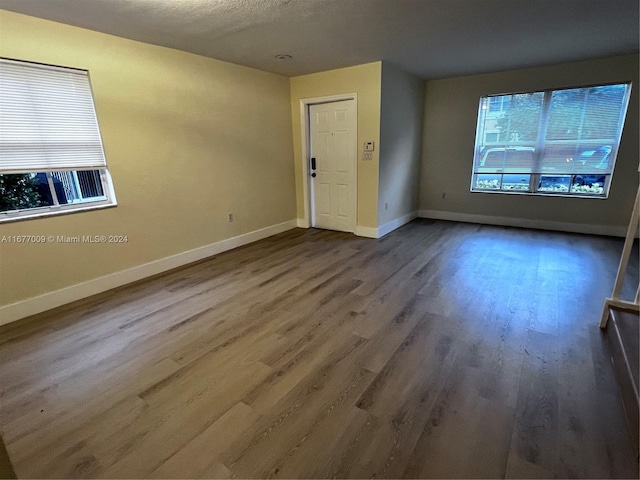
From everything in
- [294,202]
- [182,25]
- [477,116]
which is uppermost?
[182,25]

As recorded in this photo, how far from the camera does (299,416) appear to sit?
1564mm

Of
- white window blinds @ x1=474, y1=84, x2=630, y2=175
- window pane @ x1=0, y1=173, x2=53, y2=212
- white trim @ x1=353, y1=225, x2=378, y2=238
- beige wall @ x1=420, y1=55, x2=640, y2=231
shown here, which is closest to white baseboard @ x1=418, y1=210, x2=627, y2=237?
beige wall @ x1=420, y1=55, x2=640, y2=231

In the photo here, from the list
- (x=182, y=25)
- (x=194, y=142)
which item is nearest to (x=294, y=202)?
(x=194, y=142)

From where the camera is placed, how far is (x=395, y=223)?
5.14 meters

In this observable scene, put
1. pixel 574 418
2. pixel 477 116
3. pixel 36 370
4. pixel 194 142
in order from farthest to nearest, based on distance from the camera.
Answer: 1. pixel 477 116
2. pixel 194 142
3. pixel 36 370
4. pixel 574 418

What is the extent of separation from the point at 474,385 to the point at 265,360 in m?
1.27

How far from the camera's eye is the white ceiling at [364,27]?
7.80 feet

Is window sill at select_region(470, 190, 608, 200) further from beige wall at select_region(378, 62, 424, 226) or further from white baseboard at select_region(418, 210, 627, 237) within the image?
beige wall at select_region(378, 62, 424, 226)

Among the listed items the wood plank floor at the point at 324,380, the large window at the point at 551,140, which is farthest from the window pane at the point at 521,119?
the wood plank floor at the point at 324,380

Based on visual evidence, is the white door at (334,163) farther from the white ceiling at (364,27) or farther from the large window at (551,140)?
the large window at (551,140)

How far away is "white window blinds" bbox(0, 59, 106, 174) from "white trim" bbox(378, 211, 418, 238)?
360 centimetres

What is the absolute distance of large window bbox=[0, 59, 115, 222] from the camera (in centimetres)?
244

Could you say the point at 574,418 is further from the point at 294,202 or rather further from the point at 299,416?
the point at 294,202

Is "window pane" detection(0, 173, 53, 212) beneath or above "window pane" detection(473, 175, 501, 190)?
above
